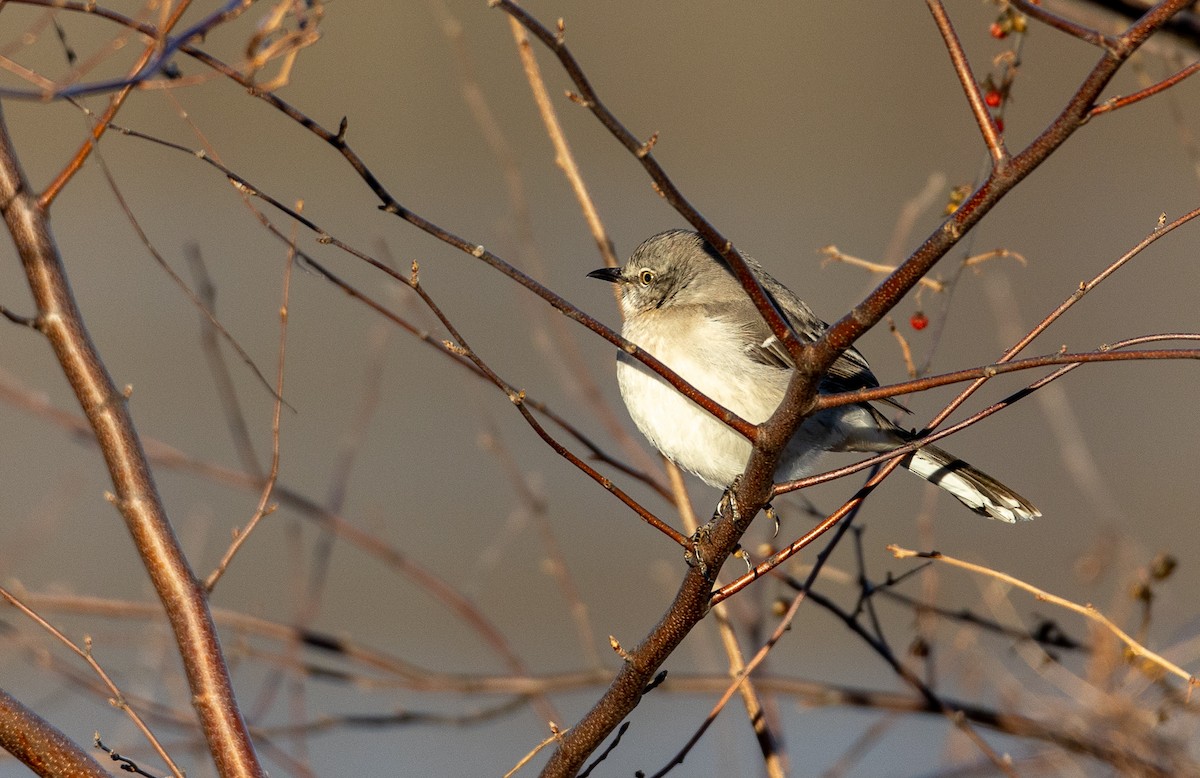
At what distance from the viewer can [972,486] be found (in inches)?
176

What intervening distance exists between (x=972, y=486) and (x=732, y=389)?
3.10 ft

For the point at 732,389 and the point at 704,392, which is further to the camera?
the point at 704,392

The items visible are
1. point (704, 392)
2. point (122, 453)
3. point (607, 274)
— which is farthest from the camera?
point (607, 274)

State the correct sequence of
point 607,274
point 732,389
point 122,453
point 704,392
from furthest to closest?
point 607,274 → point 704,392 → point 732,389 → point 122,453

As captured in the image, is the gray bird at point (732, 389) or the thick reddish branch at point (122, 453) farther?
the gray bird at point (732, 389)

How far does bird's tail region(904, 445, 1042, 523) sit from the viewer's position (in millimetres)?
4363

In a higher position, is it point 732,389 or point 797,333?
point 797,333

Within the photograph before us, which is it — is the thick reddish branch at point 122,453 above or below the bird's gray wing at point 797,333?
below

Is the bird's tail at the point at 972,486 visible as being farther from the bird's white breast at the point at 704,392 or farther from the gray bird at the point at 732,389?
the bird's white breast at the point at 704,392

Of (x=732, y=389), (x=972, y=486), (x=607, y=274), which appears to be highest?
(x=607, y=274)

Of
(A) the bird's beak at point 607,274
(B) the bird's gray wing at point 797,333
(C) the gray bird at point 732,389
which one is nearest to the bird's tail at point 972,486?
(C) the gray bird at point 732,389

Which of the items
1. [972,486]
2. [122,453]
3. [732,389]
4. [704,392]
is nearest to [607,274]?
[704,392]

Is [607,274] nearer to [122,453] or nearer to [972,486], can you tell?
[972,486]

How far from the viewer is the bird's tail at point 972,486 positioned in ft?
14.3
